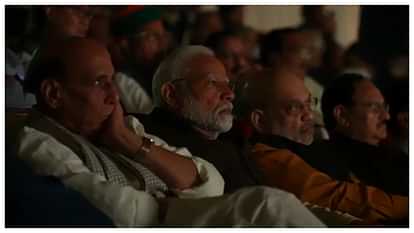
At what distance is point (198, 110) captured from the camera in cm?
Result: 229

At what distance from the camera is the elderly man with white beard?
2.26 m

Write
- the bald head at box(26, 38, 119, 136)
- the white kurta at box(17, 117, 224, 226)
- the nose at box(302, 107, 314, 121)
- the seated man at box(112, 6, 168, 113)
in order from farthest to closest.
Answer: the nose at box(302, 107, 314, 121), the seated man at box(112, 6, 168, 113), the bald head at box(26, 38, 119, 136), the white kurta at box(17, 117, 224, 226)

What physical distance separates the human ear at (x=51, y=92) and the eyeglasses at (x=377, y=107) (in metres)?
0.80

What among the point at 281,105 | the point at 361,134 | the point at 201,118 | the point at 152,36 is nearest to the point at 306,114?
the point at 281,105

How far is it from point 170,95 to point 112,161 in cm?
24

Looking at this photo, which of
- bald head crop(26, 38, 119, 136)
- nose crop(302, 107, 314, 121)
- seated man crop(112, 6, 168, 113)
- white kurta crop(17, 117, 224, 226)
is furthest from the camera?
nose crop(302, 107, 314, 121)

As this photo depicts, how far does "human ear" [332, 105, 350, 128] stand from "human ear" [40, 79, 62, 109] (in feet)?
2.36

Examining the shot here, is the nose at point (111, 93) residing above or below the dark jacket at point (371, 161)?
above

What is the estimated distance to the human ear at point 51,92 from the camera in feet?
7.07

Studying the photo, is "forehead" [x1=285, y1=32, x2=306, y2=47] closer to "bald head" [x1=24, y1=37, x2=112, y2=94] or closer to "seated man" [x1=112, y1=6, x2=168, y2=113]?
"seated man" [x1=112, y1=6, x2=168, y2=113]

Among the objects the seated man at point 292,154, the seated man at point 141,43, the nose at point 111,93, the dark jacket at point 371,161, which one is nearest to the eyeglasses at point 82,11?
the seated man at point 141,43

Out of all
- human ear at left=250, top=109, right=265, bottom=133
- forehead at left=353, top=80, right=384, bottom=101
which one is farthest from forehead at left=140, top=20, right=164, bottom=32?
forehead at left=353, top=80, right=384, bottom=101

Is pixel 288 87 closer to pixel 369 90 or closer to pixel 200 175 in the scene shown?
pixel 369 90

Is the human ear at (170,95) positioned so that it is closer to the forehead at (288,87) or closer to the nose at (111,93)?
the nose at (111,93)
